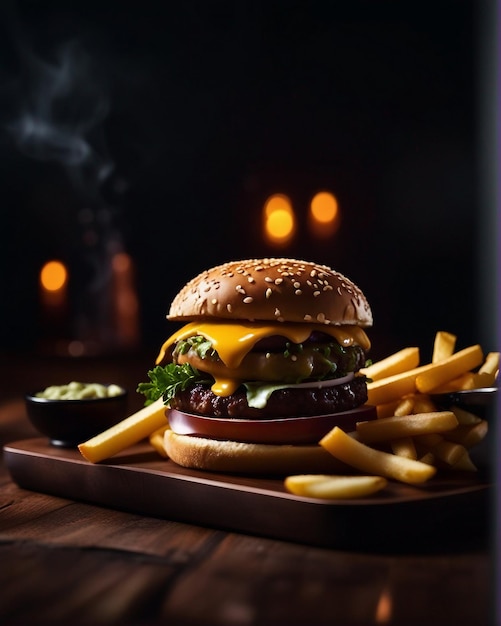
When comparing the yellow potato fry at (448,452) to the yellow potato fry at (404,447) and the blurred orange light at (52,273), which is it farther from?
the blurred orange light at (52,273)

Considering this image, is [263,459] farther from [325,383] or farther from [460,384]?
[460,384]

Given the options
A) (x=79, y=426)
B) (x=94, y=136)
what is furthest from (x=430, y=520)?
(x=94, y=136)

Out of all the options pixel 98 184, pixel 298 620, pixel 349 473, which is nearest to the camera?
pixel 298 620

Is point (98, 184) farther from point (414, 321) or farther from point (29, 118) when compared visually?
point (414, 321)

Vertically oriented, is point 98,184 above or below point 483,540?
above

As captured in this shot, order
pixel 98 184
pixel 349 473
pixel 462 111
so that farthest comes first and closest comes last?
pixel 98 184, pixel 462 111, pixel 349 473

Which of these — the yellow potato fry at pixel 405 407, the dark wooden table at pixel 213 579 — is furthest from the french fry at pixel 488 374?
the dark wooden table at pixel 213 579

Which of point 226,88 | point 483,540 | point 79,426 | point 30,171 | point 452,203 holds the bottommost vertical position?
point 483,540

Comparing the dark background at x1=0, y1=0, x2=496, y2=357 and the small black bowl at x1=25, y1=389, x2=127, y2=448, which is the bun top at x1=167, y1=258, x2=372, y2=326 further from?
the dark background at x1=0, y1=0, x2=496, y2=357
